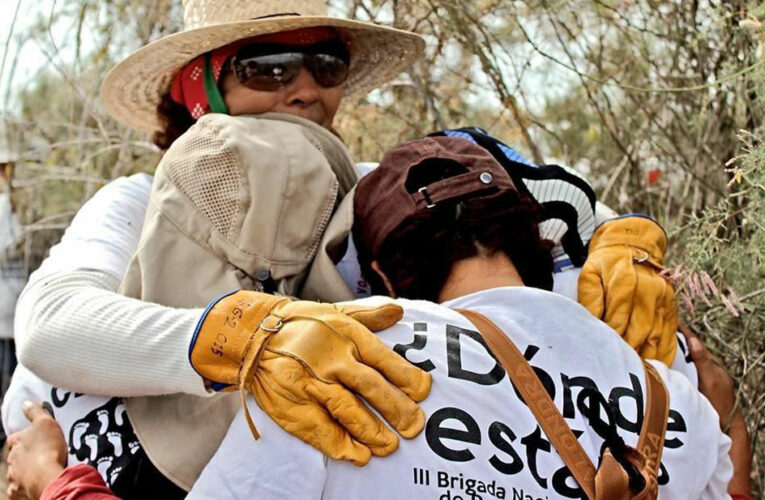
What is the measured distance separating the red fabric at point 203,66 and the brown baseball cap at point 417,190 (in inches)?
26.4

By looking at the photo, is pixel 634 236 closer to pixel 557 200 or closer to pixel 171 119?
pixel 557 200

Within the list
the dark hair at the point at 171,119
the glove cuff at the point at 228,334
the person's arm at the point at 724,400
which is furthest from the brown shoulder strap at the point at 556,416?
the dark hair at the point at 171,119

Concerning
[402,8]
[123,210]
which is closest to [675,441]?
[123,210]

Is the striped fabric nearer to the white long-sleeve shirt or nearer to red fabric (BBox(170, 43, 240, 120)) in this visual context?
the white long-sleeve shirt

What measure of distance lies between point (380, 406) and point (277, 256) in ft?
1.81

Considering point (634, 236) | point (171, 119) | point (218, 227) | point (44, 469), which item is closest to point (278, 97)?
point (171, 119)

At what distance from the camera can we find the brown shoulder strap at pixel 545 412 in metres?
1.52

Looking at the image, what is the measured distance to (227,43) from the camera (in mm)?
2398

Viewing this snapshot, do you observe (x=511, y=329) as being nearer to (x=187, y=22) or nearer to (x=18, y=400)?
(x=18, y=400)

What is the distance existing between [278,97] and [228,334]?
38.9 inches

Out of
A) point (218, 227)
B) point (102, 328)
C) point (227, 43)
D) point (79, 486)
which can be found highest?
point (227, 43)

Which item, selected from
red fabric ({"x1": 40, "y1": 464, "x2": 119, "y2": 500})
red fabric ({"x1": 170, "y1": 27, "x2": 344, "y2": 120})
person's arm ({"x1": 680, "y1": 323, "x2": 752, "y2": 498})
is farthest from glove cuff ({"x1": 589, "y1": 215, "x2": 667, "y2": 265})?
red fabric ({"x1": 40, "y1": 464, "x2": 119, "y2": 500})

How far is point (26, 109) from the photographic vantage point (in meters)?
5.18

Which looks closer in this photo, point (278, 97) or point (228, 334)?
point (228, 334)
